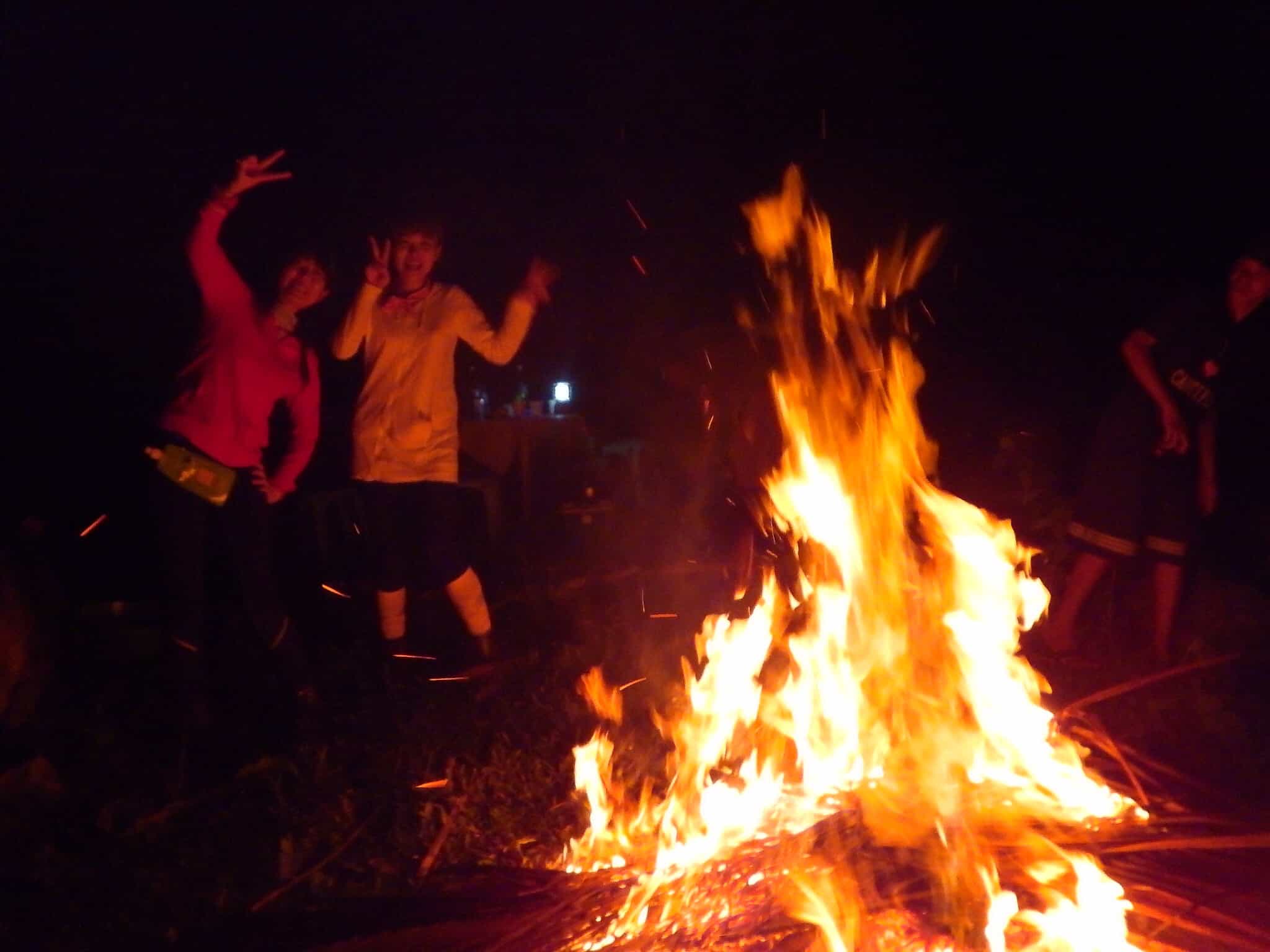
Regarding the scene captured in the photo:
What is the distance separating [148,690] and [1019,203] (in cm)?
579

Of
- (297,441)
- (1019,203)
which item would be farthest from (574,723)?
(1019,203)

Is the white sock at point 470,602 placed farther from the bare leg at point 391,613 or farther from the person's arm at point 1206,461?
the person's arm at point 1206,461

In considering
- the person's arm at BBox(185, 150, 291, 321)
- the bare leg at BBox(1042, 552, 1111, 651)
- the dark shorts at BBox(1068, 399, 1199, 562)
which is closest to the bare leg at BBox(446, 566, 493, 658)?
the person's arm at BBox(185, 150, 291, 321)

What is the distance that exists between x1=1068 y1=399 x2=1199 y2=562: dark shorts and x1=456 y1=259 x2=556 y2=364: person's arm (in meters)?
2.86

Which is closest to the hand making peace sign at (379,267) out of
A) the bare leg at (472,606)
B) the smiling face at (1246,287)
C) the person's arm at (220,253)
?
the person's arm at (220,253)

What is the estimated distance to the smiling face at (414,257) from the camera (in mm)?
4781

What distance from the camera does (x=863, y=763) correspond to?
3.53 m

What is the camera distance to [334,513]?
7516 millimetres

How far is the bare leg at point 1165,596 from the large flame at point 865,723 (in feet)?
5.15

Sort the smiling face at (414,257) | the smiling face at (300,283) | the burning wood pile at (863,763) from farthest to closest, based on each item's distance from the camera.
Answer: the smiling face at (414,257) → the smiling face at (300,283) → the burning wood pile at (863,763)

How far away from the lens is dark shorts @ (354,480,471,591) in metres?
4.89

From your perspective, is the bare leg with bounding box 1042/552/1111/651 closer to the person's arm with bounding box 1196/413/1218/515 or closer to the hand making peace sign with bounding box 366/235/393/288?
the person's arm with bounding box 1196/413/1218/515

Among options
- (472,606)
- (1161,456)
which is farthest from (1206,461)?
(472,606)

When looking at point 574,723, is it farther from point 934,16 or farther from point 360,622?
point 934,16
